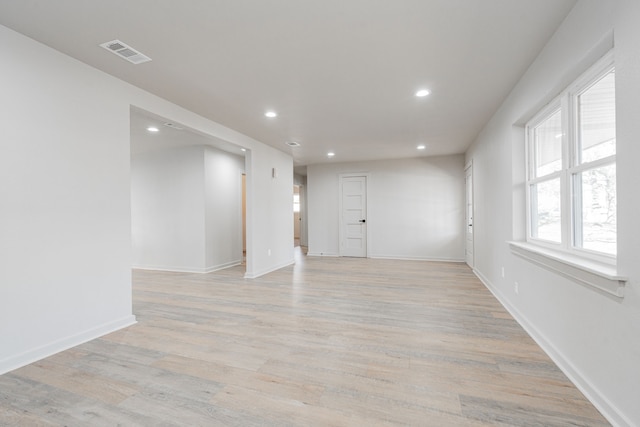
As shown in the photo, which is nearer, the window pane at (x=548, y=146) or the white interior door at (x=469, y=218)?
the window pane at (x=548, y=146)

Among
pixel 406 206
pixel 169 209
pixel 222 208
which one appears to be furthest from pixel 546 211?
pixel 169 209

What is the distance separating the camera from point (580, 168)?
211 cm

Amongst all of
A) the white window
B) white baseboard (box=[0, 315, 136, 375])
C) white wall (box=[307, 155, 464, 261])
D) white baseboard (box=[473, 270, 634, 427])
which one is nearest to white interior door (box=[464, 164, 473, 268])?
white wall (box=[307, 155, 464, 261])

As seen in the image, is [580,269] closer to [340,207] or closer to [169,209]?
[340,207]

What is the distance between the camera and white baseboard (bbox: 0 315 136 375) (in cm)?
218

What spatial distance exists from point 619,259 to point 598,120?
0.95m

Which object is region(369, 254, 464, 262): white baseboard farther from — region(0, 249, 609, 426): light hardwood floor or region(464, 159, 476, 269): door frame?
region(0, 249, 609, 426): light hardwood floor

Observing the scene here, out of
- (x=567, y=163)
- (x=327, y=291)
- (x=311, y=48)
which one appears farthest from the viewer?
(x=327, y=291)

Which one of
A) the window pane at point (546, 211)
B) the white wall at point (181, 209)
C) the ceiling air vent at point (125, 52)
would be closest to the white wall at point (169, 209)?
the white wall at point (181, 209)

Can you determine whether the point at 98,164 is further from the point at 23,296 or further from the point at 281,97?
the point at 281,97

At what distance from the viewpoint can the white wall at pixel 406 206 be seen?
7.09 m

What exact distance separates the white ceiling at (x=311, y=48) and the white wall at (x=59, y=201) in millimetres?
279

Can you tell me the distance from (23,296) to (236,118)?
294 cm

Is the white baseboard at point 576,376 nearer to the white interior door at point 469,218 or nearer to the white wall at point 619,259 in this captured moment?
the white wall at point 619,259
